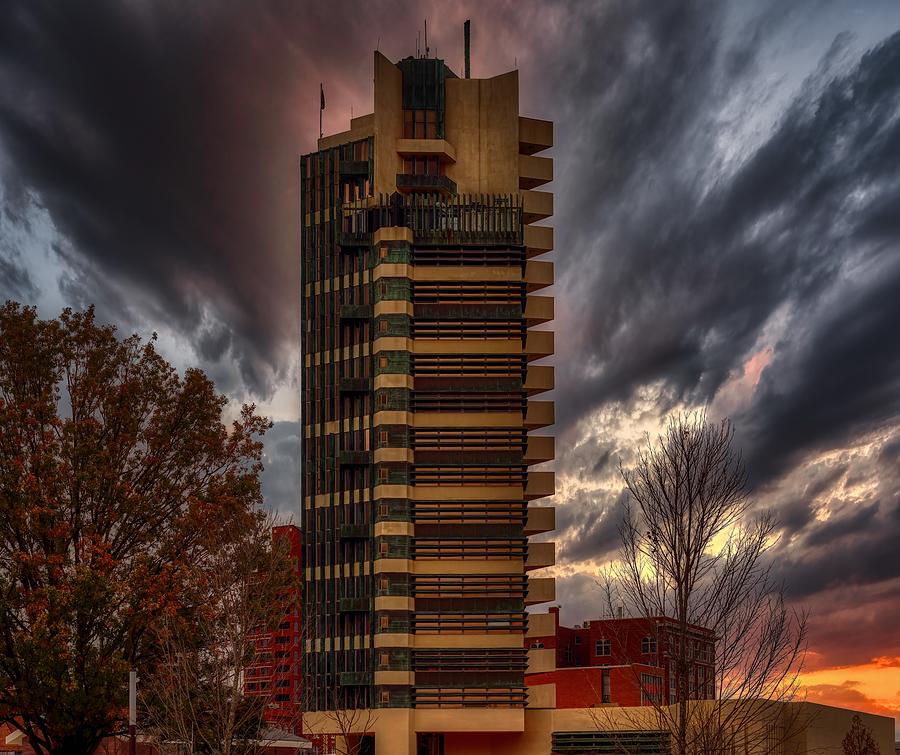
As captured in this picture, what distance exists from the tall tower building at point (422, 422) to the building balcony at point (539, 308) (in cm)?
17

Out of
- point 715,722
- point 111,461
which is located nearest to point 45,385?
point 111,461

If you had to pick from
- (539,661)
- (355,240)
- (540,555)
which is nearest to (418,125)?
(355,240)

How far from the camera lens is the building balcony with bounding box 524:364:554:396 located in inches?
3590

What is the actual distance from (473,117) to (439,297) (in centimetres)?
1655

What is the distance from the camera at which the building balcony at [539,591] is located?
8700 centimetres

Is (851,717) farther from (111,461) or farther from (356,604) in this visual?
(111,461)

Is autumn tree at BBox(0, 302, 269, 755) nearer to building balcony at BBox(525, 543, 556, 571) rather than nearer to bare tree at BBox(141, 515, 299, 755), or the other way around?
bare tree at BBox(141, 515, 299, 755)

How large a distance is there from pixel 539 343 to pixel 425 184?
49.1 feet

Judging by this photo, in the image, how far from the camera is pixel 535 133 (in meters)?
95.6

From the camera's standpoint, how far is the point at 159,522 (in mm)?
54719

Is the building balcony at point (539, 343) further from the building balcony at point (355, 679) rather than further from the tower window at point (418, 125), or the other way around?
the building balcony at point (355, 679)

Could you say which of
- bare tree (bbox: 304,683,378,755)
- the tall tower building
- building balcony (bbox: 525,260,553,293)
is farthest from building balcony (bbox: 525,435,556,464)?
bare tree (bbox: 304,683,378,755)

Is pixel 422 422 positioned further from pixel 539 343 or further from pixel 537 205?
pixel 537 205

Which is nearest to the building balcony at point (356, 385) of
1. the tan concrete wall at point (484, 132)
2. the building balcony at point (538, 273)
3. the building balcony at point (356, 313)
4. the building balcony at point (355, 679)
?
the building balcony at point (356, 313)
